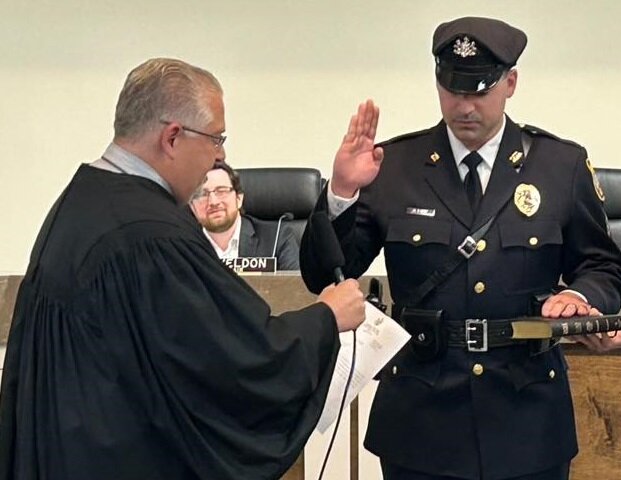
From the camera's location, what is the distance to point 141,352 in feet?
3.80

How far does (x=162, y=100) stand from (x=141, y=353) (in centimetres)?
35

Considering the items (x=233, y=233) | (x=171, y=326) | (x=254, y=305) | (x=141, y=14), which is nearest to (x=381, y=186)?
(x=254, y=305)

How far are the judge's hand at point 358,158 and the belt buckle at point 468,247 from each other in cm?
19

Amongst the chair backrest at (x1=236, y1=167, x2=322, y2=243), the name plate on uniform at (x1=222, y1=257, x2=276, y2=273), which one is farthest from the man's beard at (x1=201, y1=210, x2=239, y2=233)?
the name plate on uniform at (x1=222, y1=257, x2=276, y2=273)

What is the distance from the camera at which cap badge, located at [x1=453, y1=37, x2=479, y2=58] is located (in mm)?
1456

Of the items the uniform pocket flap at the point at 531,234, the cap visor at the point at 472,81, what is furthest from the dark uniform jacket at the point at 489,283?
the cap visor at the point at 472,81

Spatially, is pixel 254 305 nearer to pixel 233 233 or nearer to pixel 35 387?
pixel 35 387

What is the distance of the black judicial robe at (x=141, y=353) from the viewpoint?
1.16 metres

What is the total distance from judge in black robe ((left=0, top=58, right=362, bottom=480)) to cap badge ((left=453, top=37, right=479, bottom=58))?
0.52 meters

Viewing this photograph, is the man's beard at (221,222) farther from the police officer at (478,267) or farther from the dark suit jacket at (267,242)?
the police officer at (478,267)

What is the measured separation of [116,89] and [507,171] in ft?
9.24

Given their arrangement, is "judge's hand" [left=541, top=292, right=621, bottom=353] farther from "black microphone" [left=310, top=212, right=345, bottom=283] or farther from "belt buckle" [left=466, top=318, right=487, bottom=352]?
"black microphone" [left=310, top=212, right=345, bottom=283]

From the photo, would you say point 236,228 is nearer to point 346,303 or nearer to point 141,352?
point 346,303

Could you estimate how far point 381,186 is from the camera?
1.55 m
